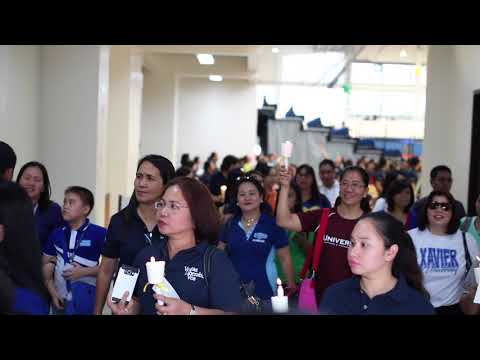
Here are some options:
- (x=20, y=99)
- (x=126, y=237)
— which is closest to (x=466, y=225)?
(x=126, y=237)

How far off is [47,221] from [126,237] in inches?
50.1

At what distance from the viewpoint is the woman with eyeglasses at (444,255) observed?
5.11m

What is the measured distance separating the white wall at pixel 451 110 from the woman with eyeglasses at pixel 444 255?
397 cm

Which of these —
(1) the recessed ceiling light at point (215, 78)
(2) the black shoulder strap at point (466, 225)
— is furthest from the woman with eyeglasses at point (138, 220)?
(1) the recessed ceiling light at point (215, 78)

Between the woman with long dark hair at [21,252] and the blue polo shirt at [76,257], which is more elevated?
the woman with long dark hair at [21,252]

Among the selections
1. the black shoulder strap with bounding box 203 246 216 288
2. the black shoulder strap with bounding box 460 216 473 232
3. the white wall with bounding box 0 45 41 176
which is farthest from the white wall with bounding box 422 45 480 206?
the black shoulder strap with bounding box 203 246 216 288

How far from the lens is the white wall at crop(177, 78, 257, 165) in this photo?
21.4 metres

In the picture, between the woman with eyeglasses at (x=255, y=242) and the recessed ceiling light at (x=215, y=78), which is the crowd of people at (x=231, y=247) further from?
the recessed ceiling light at (x=215, y=78)

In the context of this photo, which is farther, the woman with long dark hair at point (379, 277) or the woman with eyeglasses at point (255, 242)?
the woman with eyeglasses at point (255, 242)

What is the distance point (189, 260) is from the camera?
335cm

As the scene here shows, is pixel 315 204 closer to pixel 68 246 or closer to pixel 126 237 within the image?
pixel 68 246

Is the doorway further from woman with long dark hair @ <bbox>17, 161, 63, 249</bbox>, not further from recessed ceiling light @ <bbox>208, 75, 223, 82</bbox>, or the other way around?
recessed ceiling light @ <bbox>208, 75, 223, 82</bbox>

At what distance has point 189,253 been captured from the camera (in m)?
3.37
